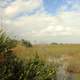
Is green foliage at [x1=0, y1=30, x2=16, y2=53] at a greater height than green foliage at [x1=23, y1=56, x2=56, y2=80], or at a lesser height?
greater

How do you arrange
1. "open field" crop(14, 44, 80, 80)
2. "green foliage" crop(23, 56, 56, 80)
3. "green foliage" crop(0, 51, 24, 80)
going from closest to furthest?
1. "green foliage" crop(0, 51, 24, 80)
2. "green foliage" crop(23, 56, 56, 80)
3. "open field" crop(14, 44, 80, 80)

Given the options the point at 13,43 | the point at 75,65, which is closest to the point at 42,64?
the point at 13,43

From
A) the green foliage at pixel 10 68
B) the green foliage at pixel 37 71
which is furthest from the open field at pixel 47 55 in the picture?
the green foliage at pixel 10 68

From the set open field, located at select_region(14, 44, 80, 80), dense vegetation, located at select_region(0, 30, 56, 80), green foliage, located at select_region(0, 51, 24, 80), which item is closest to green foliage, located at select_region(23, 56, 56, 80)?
dense vegetation, located at select_region(0, 30, 56, 80)

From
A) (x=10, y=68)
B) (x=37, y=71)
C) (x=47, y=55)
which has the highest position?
(x=47, y=55)

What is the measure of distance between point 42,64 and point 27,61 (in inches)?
27.0

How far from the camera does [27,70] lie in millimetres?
12672

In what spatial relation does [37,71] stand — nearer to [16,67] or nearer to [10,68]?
[16,67]

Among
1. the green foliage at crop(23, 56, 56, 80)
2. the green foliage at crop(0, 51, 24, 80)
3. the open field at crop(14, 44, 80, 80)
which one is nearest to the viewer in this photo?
the green foliage at crop(0, 51, 24, 80)

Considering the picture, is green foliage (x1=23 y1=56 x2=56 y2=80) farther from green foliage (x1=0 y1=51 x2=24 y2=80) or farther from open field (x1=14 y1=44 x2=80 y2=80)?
open field (x1=14 y1=44 x2=80 y2=80)

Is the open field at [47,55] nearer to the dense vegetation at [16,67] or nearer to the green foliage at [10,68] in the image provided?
the dense vegetation at [16,67]

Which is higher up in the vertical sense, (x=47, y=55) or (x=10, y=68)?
(x=47, y=55)

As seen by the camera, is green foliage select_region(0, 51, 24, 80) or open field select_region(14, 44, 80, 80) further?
open field select_region(14, 44, 80, 80)

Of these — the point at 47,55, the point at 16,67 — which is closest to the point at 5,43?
the point at 16,67
